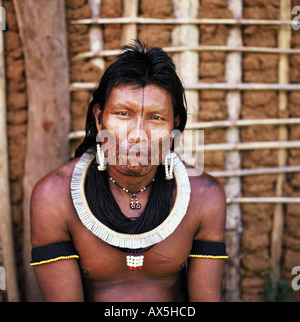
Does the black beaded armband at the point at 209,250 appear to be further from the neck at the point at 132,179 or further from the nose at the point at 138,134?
the nose at the point at 138,134

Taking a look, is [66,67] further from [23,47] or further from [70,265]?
[70,265]

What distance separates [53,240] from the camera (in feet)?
5.89

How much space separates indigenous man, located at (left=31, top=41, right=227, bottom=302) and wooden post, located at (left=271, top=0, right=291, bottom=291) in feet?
3.81

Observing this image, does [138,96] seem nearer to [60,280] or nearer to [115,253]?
[115,253]

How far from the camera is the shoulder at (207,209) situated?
1933 mm

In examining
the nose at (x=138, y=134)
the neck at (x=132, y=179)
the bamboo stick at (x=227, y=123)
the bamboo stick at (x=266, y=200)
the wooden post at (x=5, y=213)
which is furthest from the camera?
the bamboo stick at (x=266, y=200)

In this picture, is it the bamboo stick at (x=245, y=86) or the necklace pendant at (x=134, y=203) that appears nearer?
the necklace pendant at (x=134, y=203)

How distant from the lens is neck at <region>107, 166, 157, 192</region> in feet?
6.14

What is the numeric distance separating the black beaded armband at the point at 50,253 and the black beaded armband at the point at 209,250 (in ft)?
2.24

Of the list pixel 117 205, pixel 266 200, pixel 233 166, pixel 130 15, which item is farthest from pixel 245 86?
pixel 117 205

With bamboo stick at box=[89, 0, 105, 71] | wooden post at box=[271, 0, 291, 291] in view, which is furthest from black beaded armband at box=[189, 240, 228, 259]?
bamboo stick at box=[89, 0, 105, 71]

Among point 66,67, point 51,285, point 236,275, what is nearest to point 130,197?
point 51,285

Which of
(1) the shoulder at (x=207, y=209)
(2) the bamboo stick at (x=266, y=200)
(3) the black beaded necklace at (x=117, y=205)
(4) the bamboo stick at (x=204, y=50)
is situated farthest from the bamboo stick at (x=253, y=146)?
(3) the black beaded necklace at (x=117, y=205)

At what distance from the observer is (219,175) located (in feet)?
9.28
